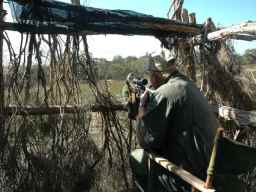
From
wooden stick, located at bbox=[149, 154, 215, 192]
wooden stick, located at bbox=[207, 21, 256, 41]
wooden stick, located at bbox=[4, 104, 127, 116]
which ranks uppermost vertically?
wooden stick, located at bbox=[207, 21, 256, 41]

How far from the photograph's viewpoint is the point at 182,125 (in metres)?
3.62

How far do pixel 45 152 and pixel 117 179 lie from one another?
1.10m

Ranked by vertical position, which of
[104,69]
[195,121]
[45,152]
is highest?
[104,69]

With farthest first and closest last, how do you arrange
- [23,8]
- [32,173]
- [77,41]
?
[77,41] → [32,173] → [23,8]

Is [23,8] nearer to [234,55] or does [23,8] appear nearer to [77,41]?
[77,41]

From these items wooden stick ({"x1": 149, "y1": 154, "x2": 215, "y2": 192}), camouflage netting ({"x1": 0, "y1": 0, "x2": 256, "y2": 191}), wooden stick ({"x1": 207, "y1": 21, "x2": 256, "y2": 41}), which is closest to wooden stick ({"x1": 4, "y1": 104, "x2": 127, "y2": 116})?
camouflage netting ({"x1": 0, "y1": 0, "x2": 256, "y2": 191})

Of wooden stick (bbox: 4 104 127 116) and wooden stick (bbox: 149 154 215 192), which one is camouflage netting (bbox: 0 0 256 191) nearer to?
wooden stick (bbox: 4 104 127 116)

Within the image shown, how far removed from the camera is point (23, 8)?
4562mm

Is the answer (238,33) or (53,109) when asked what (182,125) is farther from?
(238,33)

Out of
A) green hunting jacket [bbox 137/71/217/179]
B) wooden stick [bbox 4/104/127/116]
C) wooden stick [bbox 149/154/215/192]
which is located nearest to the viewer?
wooden stick [bbox 149/154/215/192]

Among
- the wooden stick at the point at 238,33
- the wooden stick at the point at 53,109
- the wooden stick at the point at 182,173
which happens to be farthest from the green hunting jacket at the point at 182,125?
the wooden stick at the point at 238,33

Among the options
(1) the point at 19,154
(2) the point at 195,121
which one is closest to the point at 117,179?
(1) the point at 19,154

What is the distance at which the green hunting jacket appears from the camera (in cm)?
360

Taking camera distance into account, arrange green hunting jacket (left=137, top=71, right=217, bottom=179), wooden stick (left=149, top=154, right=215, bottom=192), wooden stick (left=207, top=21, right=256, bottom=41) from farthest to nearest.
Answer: wooden stick (left=207, top=21, right=256, bottom=41), green hunting jacket (left=137, top=71, right=217, bottom=179), wooden stick (left=149, top=154, right=215, bottom=192)
